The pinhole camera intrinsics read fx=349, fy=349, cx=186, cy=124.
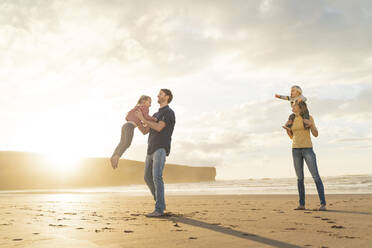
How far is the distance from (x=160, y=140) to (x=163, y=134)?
0.12m

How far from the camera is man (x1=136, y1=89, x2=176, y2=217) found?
6.08 metres

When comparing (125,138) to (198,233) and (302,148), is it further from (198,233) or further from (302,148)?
(302,148)

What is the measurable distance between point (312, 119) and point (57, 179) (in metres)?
61.8

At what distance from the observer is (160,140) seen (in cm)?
618

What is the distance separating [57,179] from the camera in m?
62.4

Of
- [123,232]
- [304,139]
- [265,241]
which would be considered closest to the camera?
[265,241]

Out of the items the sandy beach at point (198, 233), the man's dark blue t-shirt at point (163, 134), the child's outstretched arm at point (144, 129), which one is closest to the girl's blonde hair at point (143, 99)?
the man's dark blue t-shirt at point (163, 134)

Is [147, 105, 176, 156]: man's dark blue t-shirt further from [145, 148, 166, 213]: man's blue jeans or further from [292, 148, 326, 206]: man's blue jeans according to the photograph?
[292, 148, 326, 206]: man's blue jeans

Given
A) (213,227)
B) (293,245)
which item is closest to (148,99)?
(213,227)

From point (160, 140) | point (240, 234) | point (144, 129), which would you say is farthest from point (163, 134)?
point (240, 234)

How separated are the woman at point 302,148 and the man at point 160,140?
2.58 metres

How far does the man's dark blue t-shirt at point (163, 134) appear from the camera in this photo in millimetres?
6184

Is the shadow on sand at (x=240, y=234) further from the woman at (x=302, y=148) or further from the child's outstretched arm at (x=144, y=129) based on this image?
the woman at (x=302, y=148)

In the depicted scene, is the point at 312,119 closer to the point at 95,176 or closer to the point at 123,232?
the point at 123,232
